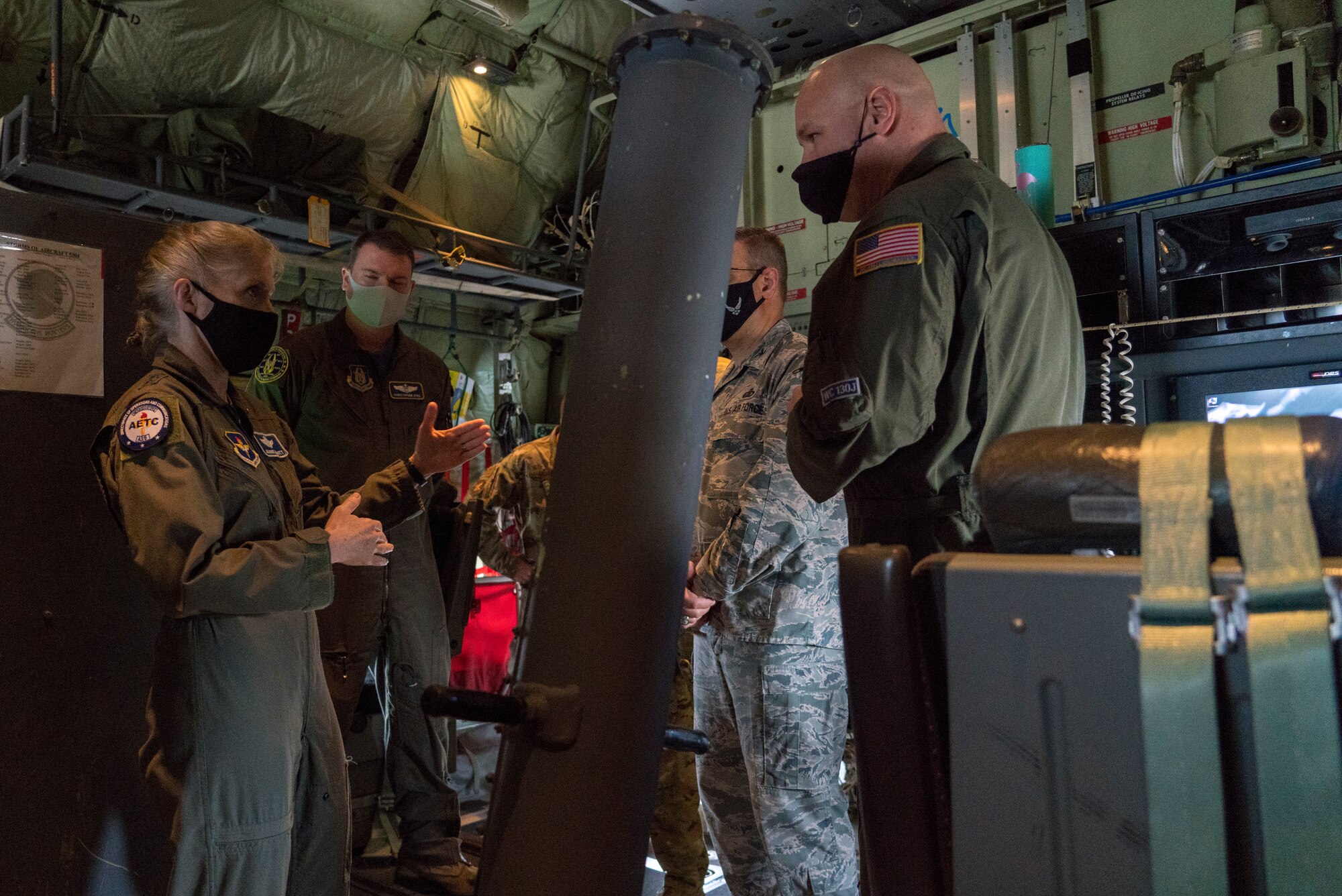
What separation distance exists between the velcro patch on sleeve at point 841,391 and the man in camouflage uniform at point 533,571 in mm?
1338

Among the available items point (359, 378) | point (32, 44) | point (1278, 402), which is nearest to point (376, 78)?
point (32, 44)

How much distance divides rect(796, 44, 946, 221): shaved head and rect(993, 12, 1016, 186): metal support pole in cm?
130

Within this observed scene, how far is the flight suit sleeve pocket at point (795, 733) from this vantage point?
72.7 inches

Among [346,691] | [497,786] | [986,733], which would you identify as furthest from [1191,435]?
[346,691]

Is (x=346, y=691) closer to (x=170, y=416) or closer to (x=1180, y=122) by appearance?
(x=170, y=416)

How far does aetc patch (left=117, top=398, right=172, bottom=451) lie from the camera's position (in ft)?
5.03

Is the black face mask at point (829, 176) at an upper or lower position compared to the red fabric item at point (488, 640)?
upper

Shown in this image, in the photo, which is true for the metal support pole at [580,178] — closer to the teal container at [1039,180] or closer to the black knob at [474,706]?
the teal container at [1039,180]

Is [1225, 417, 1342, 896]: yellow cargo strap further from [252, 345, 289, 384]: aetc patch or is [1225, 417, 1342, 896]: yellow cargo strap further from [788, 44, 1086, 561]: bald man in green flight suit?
[252, 345, 289, 384]: aetc patch

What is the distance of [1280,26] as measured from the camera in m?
2.29

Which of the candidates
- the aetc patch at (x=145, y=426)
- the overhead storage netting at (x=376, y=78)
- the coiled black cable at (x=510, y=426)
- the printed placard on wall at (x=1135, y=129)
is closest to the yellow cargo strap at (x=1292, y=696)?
the aetc patch at (x=145, y=426)

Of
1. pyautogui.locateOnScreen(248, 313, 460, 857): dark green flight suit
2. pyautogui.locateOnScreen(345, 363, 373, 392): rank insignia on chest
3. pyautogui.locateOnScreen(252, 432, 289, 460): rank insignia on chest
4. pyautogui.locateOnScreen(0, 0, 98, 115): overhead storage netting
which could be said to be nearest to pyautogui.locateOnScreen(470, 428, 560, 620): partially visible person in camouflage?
pyautogui.locateOnScreen(248, 313, 460, 857): dark green flight suit

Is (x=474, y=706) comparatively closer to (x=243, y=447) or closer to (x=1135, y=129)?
(x=243, y=447)

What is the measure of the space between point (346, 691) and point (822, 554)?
150 cm
